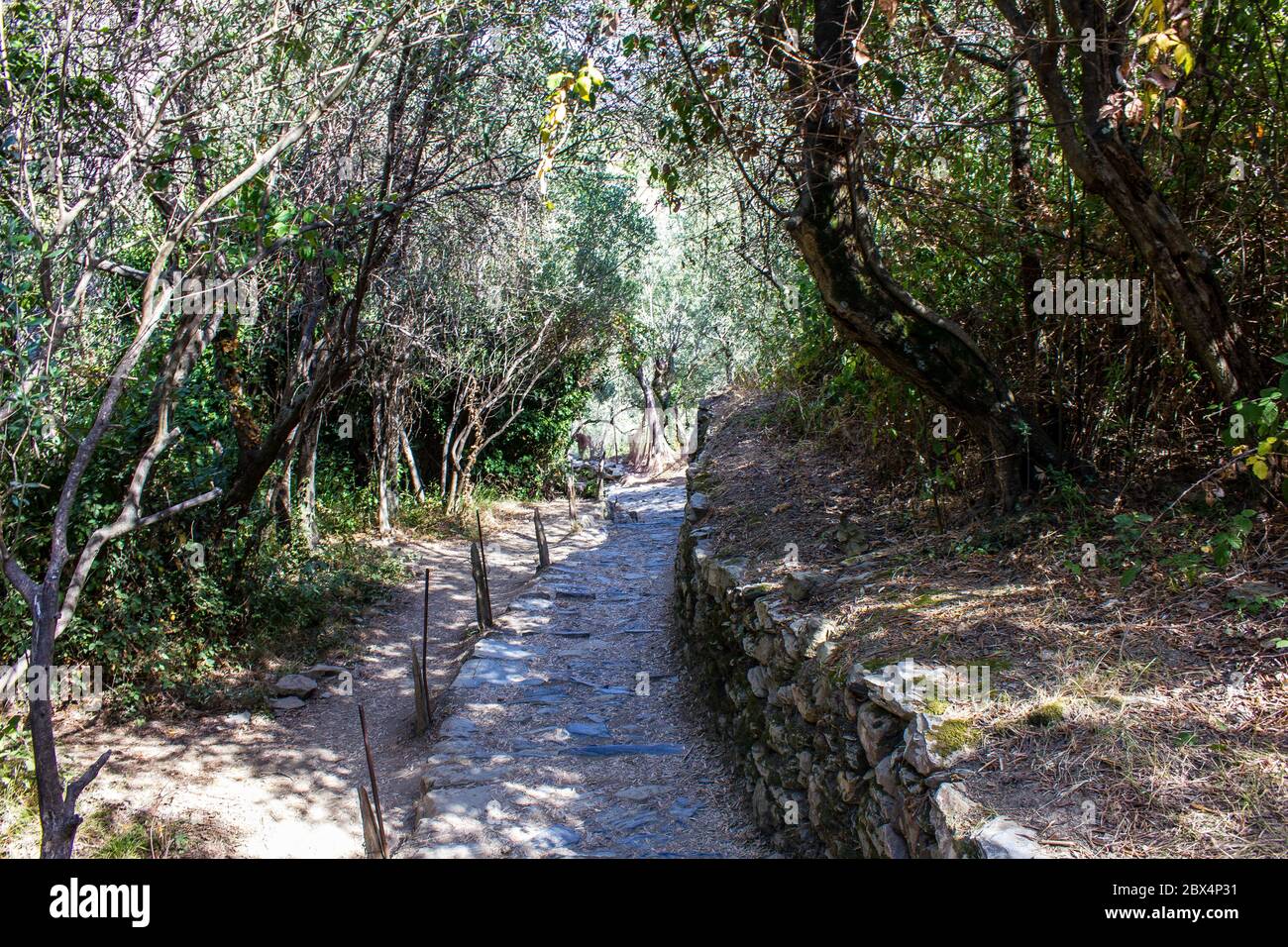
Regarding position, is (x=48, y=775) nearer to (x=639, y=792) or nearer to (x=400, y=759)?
(x=639, y=792)

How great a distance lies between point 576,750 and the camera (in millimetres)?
6461

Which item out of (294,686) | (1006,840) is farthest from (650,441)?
(1006,840)

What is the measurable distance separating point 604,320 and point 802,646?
13705mm

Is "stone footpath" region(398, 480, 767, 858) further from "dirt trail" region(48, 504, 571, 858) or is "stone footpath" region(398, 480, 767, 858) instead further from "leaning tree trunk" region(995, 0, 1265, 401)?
"leaning tree trunk" region(995, 0, 1265, 401)

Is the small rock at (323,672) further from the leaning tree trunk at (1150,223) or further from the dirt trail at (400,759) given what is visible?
the leaning tree trunk at (1150,223)

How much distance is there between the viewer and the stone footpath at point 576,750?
5.17 metres

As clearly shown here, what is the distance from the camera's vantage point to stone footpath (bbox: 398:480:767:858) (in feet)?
17.0

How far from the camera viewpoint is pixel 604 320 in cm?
1788

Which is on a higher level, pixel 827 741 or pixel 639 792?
pixel 827 741

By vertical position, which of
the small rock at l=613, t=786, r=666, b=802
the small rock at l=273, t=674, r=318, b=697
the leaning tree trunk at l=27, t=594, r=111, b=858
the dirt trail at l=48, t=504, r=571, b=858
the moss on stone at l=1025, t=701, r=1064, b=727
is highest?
the moss on stone at l=1025, t=701, r=1064, b=727

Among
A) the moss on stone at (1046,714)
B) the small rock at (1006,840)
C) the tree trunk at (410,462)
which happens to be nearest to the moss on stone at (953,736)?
the moss on stone at (1046,714)

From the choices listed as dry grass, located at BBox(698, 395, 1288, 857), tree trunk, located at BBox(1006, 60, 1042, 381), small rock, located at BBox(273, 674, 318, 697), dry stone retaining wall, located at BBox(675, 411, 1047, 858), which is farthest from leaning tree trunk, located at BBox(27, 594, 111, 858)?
tree trunk, located at BBox(1006, 60, 1042, 381)

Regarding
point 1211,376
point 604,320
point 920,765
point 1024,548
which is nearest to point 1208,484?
point 1211,376
